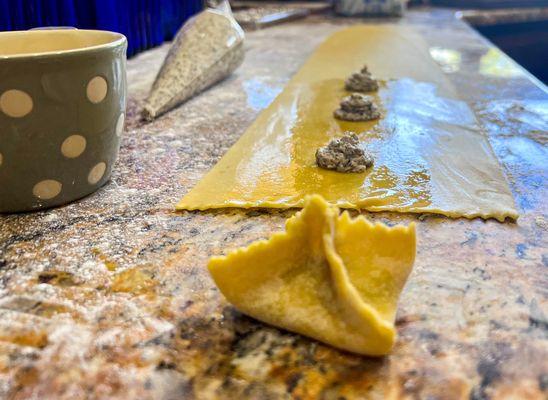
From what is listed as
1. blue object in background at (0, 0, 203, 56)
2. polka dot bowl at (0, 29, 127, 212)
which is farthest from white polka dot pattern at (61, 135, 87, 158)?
blue object in background at (0, 0, 203, 56)

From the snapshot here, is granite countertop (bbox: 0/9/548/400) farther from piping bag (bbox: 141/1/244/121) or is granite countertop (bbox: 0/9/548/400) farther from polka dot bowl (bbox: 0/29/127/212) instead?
piping bag (bbox: 141/1/244/121)

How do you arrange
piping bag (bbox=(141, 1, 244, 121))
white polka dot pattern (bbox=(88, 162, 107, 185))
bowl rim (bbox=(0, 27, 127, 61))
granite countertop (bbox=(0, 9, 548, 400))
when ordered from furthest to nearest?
piping bag (bbox=(141, 1, 244, 121)) < white polka dot pattern (bbox=(88, 162, 107, 185)) < bowl rim (bbox=(0, 27, 127, 61)) < granite countertop (bbox=(0, 9, 548, 400))

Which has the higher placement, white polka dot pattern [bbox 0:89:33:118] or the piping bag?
white polka dot pattern [bbox 0:89:33:118]

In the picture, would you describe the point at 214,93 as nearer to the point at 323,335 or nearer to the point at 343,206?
the point at 343,206

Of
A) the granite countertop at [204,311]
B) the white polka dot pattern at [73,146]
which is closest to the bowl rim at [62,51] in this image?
the white polka dot pattern at [73,146]

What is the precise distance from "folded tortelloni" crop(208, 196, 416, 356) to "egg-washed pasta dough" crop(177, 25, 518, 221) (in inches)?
11.1

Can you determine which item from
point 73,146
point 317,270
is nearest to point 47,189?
point 73,146

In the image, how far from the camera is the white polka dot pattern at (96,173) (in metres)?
0.88

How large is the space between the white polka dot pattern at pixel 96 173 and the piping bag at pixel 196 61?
20.0 inches

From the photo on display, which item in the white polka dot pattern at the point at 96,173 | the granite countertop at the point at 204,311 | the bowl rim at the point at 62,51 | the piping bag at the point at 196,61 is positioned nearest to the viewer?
the granite countertop at the point at 204,311

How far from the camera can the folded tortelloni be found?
1.84 ft

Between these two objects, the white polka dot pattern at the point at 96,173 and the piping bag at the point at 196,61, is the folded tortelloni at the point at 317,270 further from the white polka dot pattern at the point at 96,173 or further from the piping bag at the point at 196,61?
the piping bag at the point at 196,61

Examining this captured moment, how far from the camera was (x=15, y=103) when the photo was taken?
2.42ft

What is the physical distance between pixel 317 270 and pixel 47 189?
1.62 feet
